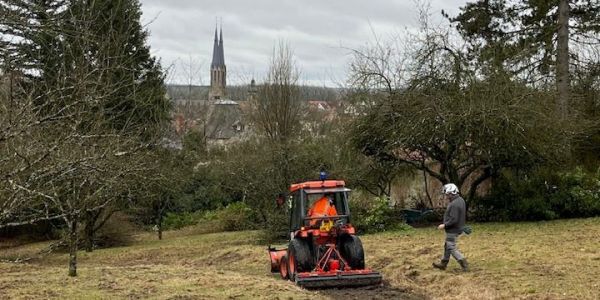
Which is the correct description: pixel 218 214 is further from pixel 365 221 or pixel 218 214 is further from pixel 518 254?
pixel 518 254

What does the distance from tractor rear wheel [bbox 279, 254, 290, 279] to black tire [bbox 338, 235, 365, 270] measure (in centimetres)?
125

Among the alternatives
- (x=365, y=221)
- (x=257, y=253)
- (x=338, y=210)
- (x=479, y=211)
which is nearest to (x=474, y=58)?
(x=479, y=211)

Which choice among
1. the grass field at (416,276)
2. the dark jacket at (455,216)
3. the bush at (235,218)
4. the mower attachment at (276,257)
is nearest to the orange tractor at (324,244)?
the grass field at (416,276)

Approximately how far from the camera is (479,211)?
74.6ft

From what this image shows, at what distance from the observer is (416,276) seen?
12547mm

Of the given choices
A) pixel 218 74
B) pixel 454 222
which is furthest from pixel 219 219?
pixel 218 74

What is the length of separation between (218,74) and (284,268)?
2002 inches

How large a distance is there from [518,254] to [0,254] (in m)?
20.7

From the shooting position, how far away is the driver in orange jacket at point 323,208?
12898mm

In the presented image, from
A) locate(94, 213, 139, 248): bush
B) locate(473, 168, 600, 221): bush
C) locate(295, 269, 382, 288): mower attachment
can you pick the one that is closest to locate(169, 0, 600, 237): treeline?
locate(473, 168, 600, 221): bush

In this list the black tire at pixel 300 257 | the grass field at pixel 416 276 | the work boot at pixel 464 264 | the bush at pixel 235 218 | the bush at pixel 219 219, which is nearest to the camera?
the grass field at pixel 416 276

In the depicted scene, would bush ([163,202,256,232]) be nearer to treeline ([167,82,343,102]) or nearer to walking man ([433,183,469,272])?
treeline ([167,82,343,102])

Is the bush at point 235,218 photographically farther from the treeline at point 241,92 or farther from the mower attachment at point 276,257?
the mower attachment at point 276,257

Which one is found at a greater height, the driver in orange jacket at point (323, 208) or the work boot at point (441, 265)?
the driver in orange jacket at point (323, 208)
